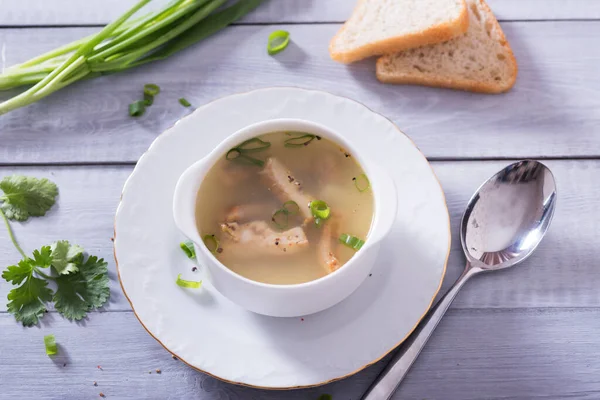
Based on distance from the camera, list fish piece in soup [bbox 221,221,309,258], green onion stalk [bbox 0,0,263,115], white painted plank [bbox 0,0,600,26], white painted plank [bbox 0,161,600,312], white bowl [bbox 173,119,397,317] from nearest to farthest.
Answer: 1. white bowl [bbox 173,119,397,317]
2. fish piece in soup [bbox 221,221,309,258]
3. white painted plank [bbox 0,161,600,312]
4. green onion stalk [bbox 0,0,263,115]
5. white painted plank [bbox 0,0,600,26]

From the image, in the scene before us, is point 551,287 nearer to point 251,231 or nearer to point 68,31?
point 251,231

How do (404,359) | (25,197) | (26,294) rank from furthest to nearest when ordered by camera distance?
Answer: (25,197)
(26,294)
(404,359)

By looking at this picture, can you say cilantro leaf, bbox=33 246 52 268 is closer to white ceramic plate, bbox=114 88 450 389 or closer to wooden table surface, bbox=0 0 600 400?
wooden table surface, bbox=0 0 600 400

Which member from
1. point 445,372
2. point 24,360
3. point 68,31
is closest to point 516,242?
point 445,372

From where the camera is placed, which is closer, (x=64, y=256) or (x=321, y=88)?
(x=64, y=256)

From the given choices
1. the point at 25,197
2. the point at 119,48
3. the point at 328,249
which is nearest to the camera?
the point at 328,249

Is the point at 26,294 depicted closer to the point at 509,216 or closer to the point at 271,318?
the point at 271,318

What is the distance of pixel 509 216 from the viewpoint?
155 centimetres

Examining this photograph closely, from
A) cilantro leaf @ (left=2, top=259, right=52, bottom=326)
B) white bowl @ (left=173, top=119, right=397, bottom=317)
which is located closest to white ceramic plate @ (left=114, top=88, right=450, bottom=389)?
white bowl @ (left=173, top=119, right=397, bottom=317)

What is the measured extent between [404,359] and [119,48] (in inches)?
45.8

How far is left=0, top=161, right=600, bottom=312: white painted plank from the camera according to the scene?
5.04ft

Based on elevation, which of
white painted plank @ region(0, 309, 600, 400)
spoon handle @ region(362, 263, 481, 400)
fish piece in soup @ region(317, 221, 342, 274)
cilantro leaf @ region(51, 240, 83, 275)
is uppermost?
fish piece in soup @ region(317, 221, 342, 274)

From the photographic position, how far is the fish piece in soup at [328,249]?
1244 mm

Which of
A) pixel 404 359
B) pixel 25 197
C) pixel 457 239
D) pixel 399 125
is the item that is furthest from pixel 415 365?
pixel 25 197
